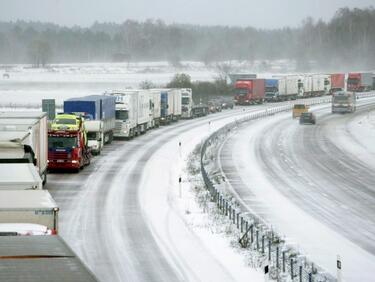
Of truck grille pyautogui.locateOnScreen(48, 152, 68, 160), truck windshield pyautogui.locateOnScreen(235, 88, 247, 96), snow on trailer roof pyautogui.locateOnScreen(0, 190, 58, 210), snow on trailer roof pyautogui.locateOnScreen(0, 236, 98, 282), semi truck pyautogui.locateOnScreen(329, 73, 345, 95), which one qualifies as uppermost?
semi truck pyautogui.locateOnScreen(329, 73, 345, 95)

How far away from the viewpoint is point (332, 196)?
34.6 metres

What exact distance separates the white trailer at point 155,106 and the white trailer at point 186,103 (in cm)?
953

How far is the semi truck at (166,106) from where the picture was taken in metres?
72.1

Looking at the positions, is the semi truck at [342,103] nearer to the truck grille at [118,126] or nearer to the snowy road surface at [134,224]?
the truck grille at [118,126]

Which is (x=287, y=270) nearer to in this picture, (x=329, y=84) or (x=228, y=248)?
(x=228, y=248)

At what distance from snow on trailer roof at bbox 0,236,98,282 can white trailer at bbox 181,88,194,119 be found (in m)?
66.5

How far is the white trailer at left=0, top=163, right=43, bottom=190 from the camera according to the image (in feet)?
67.2

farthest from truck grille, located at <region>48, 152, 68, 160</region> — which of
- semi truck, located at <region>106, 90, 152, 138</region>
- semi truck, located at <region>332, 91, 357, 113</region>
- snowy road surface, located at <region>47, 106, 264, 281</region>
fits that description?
semi truck, located at <region>332, 91, 357, 113</region>

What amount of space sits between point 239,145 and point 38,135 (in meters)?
25.9

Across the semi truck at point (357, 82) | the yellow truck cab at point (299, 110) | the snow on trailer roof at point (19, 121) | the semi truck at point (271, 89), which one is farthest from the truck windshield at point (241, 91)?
the snow on trailer roof at point (19, 121)

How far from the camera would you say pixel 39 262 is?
1176 centimetres

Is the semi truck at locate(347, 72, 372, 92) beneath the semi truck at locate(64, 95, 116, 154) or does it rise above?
above

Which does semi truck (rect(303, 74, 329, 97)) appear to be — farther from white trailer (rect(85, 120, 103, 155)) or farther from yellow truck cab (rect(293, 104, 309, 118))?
white trailer (rect(85, 120, 103, 155))

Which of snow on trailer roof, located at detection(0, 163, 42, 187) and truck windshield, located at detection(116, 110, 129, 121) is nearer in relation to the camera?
snow on trailer roof, located at detection(0, 163, 42, 187)
